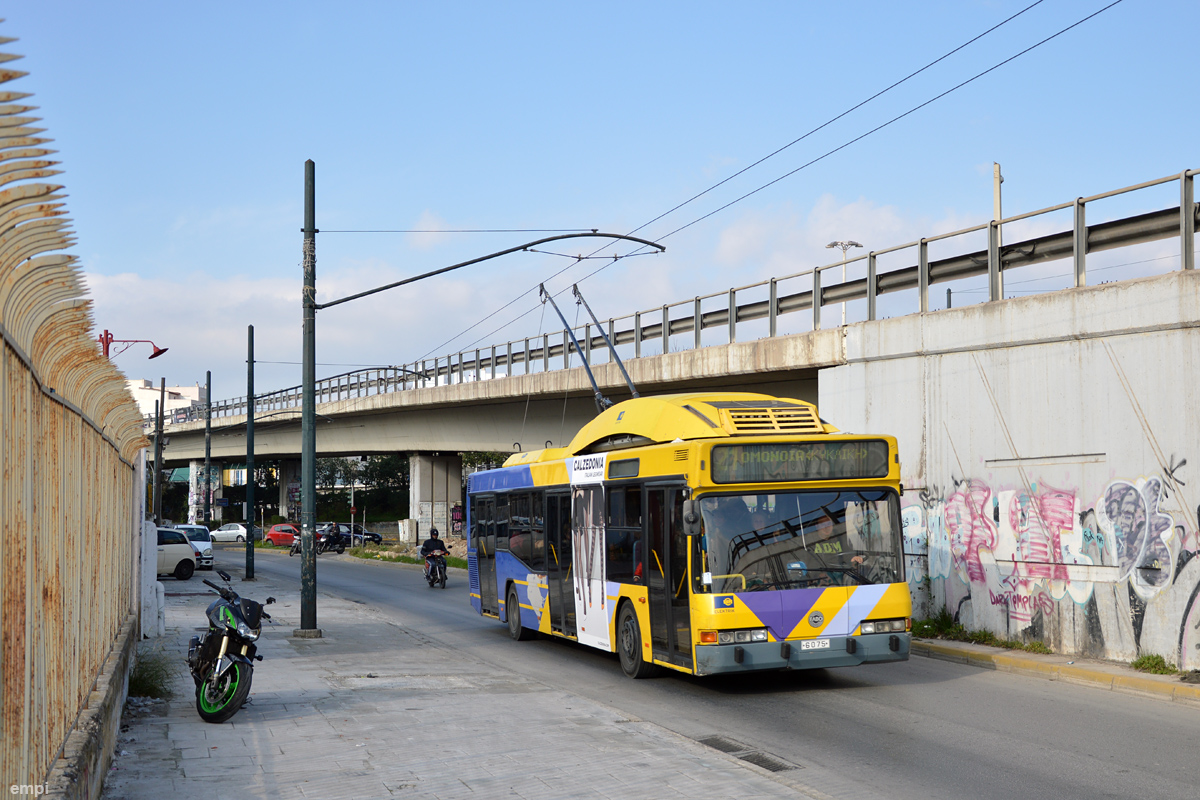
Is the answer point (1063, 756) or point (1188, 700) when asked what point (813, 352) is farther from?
point (1063, 756)

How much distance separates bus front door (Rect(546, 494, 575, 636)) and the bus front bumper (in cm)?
384

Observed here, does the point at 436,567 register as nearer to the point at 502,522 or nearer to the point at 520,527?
the point at 502,522

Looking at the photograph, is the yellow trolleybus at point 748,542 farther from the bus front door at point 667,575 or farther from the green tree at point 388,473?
the green tree at point 388,473

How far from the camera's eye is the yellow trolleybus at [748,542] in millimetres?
10914

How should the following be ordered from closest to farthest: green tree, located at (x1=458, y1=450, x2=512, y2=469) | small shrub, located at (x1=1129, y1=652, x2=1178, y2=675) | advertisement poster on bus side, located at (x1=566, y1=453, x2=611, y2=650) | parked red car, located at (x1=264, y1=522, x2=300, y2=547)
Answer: small shrub, located at (x1=1129, y1=652, x2=1178, y2=675), advertisement poster on bus side, located at (x1=566, y1=453, x2=611, y2=650), parked red car, located at (x1=264, y1=522, x2=300, y2=547), green tree, located at (x1=458, y1=450, x2=512, y2=469)

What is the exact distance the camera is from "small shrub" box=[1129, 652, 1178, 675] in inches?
469

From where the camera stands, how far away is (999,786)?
7332 mm

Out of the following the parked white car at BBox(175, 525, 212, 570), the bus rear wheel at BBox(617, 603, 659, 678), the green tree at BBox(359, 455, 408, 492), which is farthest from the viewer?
the green tree at BBox(359, 455, 408, 492)

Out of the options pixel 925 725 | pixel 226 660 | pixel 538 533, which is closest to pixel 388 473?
pixel 538 533

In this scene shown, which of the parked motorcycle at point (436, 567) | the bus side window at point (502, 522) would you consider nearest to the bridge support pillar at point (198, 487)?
the parked motorcycle at point (436, 567)

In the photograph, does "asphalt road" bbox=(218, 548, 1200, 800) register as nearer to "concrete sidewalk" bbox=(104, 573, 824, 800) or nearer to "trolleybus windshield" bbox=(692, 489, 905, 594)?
"concrete sidewalk" bbox=(104, 573, 824, 800)

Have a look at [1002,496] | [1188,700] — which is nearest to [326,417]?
[1002,496]

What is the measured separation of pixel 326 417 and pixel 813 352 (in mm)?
35943

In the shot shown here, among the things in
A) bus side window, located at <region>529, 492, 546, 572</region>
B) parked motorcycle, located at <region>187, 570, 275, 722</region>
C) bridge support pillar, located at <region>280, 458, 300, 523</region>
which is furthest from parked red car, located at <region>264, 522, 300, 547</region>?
parked motorcycle, located at <region>187, 570, 275, 722</region>
